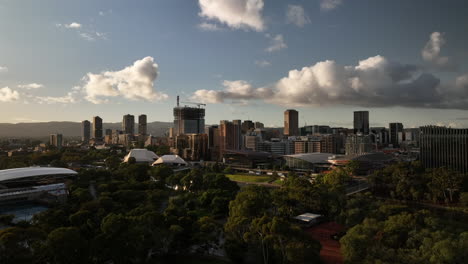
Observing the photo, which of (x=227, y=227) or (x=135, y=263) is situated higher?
(x=227, y=227)

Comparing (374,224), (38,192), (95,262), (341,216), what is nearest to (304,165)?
(341,216)

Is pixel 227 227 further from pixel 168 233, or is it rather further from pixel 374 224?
pixel 374 224

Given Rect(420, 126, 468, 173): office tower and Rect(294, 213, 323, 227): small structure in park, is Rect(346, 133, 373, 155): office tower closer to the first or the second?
Rect(420, 126, 468, 173): office tower

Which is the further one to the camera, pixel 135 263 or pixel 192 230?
pixel 192 230

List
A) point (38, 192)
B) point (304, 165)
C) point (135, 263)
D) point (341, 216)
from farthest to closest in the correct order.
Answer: point (304, 165)
point (38, 192)
point (341, 216)
point (135, 263)

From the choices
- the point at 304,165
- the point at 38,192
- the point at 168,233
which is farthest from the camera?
the point at 304,165

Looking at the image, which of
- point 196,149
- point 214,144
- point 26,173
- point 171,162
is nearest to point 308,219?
point 26,173

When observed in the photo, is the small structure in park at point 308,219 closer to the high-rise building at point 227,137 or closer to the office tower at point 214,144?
the high-rise building at point 227,137
